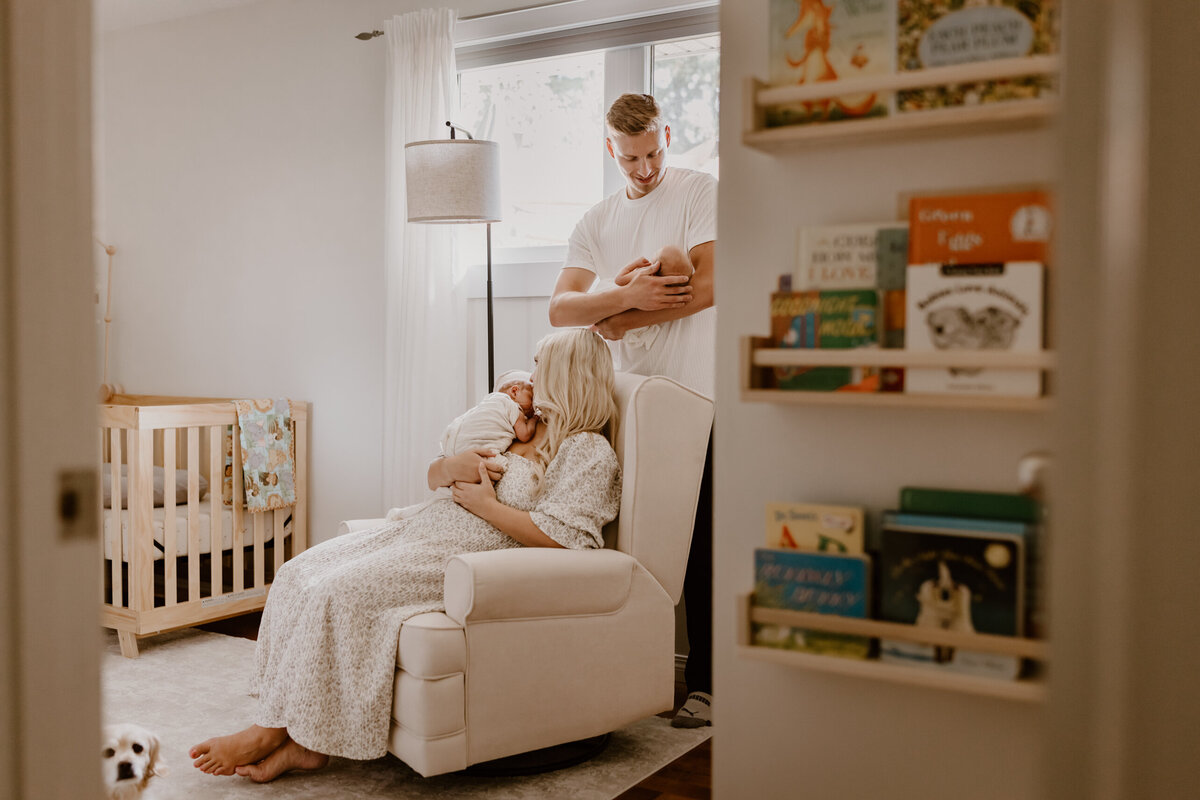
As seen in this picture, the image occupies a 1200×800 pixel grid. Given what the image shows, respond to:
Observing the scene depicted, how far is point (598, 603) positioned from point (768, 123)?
133 centimetres

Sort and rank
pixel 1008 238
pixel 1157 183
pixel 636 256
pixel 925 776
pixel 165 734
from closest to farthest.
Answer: pixel 1157 183
pixel 1008 238
pixel 925 776
pixel 165 734
pixel 636 256

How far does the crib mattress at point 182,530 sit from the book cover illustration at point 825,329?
8.98ft

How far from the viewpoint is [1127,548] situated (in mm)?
542

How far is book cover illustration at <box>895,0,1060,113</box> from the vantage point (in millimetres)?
897

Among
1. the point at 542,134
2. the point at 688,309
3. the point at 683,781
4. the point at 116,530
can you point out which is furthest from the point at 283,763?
the point at 542,134

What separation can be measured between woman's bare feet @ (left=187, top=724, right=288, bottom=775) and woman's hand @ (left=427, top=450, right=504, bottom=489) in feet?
2.28

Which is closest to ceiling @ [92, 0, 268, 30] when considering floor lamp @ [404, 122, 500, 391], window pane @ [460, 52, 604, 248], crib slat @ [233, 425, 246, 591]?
window pane @ [460, 52, 604, 248]

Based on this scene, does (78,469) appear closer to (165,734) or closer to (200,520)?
(165,734)

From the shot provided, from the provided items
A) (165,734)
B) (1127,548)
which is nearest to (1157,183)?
(1127,548)

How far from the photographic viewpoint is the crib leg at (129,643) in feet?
10.4

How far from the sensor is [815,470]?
1185mm

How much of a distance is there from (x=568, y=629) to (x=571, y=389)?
23.7 inches

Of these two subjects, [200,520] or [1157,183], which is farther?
[200,520]

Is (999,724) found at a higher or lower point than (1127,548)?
lower
